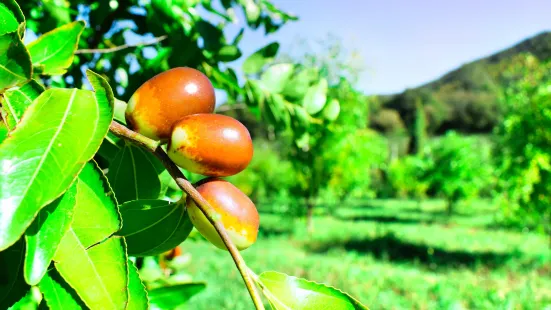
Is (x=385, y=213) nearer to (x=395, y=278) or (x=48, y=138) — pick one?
(x=395, y=278)

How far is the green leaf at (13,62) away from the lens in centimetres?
41

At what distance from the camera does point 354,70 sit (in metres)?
18.9

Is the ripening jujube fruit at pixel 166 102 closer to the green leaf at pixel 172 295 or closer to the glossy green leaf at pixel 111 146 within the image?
the glossy green leaf at pixel 111 146

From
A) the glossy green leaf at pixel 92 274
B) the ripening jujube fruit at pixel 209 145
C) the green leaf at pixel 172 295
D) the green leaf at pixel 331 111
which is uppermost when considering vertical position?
the ripening jujube fruit at pixel 209 145

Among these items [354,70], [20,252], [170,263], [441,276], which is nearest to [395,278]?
[441,276]

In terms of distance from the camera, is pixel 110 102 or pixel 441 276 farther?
pixel 441 276

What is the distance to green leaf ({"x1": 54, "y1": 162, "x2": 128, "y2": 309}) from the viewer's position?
0.41 m

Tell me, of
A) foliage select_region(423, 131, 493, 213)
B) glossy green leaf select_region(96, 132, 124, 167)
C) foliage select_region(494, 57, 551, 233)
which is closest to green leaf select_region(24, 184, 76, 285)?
glossy green leaf select_region(96, 132, 124, 167)

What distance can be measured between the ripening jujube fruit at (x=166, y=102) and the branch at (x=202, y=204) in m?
0.05

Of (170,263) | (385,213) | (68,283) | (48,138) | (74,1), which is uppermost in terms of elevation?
(48,138)

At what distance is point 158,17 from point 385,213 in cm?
1670

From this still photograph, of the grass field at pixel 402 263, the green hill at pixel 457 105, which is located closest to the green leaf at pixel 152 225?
the grass field at pixel 402 263

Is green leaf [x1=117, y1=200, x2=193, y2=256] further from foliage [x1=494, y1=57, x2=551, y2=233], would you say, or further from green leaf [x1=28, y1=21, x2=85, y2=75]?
foliage [x1=494, y1=57, x2=551, y2=233]

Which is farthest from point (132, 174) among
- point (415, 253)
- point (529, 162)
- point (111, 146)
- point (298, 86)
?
point (415, 253)
